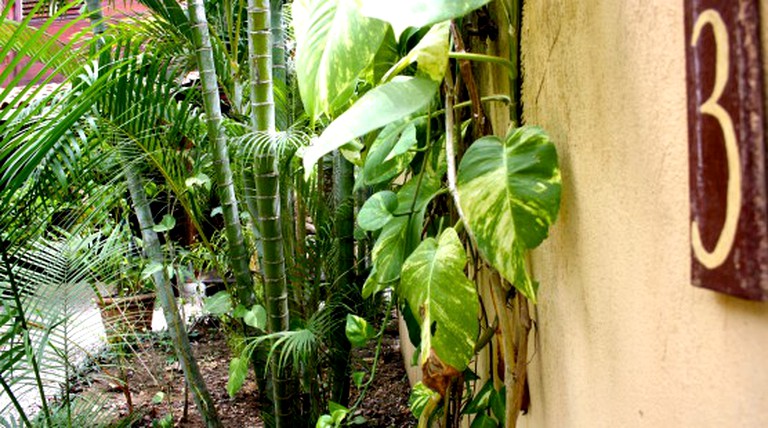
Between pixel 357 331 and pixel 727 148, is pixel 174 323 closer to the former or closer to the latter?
pixel 357 331

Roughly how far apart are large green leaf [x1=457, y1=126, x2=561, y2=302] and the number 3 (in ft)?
1.15

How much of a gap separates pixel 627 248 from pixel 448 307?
30 cm

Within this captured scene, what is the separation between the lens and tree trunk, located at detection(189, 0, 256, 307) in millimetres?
2223

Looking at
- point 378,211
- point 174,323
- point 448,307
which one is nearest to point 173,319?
point 174,323

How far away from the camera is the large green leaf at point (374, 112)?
83cm

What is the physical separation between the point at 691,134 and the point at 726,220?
0.24 feet

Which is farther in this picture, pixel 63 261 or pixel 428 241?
pixel 63 261

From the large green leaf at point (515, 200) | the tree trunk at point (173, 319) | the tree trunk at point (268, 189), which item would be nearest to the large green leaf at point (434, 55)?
the large green leaf at point (515, 200)

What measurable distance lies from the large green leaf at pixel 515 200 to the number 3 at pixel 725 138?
13.9 inches

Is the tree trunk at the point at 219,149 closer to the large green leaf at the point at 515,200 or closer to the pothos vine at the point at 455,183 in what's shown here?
the pothos vine at the point at 455,183

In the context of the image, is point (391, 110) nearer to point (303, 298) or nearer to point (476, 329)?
point (476, 329)

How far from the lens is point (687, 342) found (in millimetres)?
608

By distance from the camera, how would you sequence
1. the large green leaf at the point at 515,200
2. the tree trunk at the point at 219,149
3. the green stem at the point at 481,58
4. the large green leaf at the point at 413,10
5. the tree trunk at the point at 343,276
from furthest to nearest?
the tree trunk at the point at 343,276 < the tree trunk at the point at 219,149 < the green stem at the point at 481,58 < the large green leaf at the point at 515,200 < the large green leaf at the point at 413,10

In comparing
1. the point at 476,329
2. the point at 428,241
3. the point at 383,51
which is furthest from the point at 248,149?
the point at 476,329
